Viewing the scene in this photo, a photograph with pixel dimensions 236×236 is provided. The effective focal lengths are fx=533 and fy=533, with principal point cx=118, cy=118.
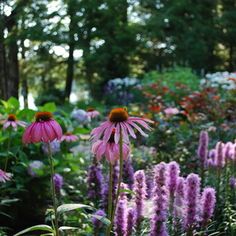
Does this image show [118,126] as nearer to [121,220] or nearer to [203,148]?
[121,220]

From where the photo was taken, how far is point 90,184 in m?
4.47

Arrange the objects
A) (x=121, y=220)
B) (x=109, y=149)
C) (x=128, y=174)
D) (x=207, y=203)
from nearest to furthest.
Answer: (x=109, y=149) < (x=121, y=220) < (x=207, y=203) < (x=128, y=174)

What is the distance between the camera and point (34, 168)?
5113 millimetres

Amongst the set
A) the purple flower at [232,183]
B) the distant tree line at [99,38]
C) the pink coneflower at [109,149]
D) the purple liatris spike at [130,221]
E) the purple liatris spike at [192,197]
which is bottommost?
the purple flower at [232,183]

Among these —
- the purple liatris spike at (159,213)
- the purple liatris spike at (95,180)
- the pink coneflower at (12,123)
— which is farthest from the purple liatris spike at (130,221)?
the pink coneflower at (12,123)

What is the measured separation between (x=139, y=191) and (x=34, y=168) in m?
2.39

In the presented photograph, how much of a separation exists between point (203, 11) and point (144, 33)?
600 centimetres

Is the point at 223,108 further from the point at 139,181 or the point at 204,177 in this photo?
the point at 139,181

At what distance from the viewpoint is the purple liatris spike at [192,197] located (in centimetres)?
283

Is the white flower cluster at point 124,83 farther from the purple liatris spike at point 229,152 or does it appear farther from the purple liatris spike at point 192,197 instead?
the purple liatris spike at point 192,197

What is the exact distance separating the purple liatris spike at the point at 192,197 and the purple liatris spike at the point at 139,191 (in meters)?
0.24

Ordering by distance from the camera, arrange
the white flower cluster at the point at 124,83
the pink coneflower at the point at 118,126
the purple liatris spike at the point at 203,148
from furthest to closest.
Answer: the white flower cluster at the point at 124,83
the purple liatris spike at the point at 203,148
the pink coneflower at the point at 118,126

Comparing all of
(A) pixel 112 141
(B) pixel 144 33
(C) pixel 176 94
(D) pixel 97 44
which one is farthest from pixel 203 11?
(A) pixel 112 141

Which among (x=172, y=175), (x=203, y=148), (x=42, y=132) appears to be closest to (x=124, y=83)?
(x=203, y=148)
